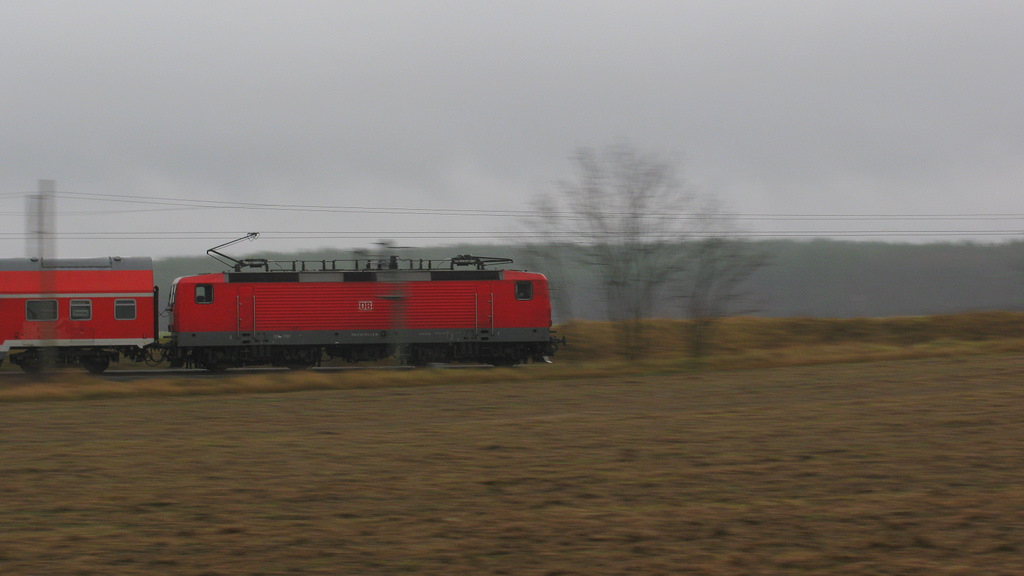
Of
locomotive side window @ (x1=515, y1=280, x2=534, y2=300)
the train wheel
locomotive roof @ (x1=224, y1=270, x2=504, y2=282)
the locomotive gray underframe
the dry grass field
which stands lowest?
the dry grass field

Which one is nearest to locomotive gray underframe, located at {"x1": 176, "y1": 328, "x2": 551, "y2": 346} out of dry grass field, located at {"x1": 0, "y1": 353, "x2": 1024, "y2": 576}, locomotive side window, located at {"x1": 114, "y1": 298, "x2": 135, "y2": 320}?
locomotive side window, located at {"x1": 114, "y1": 298, "x2": 135, "y2": 320}

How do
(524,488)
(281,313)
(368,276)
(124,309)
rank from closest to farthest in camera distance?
(524,488) < (124,309) < (281,313) < (368,276)

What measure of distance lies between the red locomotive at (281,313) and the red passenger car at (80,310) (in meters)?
0.03

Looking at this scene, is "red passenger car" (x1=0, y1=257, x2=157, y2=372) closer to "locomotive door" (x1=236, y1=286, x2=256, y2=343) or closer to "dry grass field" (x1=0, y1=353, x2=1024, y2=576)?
"locomotive door" (x1=236, y1=286, x2=256, y2=343)

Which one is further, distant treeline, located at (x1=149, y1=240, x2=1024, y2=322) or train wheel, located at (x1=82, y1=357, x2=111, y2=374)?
distant treeline, located at (x1=149, y1=240, x2=1024, y2=322)

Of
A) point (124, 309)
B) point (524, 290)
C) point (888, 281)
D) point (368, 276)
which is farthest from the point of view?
point (888, 281)

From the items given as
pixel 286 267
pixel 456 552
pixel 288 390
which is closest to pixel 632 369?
pixel 288 390

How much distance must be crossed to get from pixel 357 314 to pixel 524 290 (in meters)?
5.98

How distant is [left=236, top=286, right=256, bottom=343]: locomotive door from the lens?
30812 millimetres

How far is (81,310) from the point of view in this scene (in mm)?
30094

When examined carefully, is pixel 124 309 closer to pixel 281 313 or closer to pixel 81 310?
pixel 81 310

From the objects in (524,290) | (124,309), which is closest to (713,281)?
(524,290)

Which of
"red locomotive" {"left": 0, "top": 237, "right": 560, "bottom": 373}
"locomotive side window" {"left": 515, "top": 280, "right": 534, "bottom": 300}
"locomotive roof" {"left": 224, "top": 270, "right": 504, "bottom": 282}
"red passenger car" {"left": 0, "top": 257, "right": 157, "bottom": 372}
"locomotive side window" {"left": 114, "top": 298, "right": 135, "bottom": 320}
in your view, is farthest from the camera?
"locomotive side window" {"left": 515, "top": 280, "right": 534, "bottom": 300}

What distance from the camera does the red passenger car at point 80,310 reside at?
29562mm
